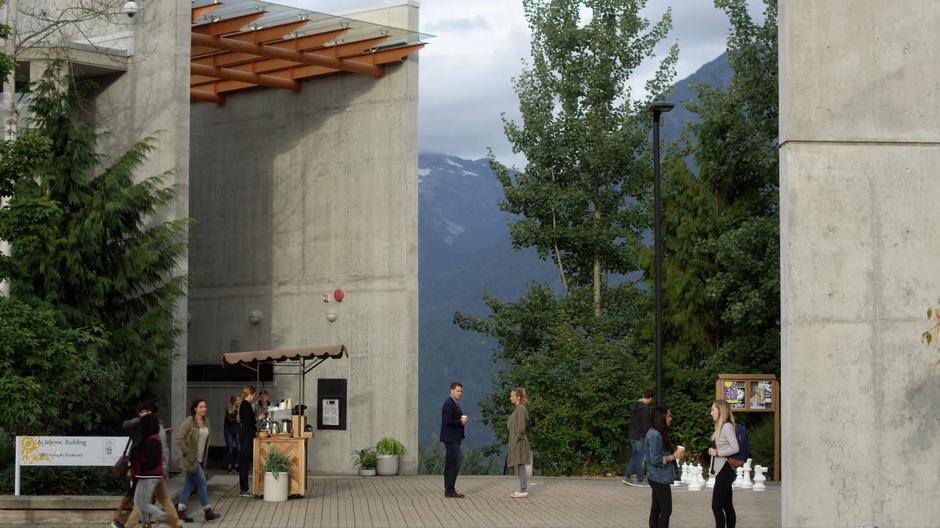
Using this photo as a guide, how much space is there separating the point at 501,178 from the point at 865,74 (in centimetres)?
2474

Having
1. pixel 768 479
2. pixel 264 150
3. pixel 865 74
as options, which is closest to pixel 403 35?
pixel 264 150

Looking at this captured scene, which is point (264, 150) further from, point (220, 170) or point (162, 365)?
point (162, 365)

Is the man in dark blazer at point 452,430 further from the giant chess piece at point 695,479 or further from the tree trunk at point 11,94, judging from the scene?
the tree trunk at point 11,94

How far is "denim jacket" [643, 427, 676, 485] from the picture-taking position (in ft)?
48.5

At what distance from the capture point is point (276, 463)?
20.9 m

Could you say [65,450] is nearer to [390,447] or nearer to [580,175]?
[390,447]

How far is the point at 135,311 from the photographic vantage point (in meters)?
25.0

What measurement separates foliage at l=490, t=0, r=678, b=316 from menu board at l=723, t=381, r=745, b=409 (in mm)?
9906

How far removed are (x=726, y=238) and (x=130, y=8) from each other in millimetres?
14235

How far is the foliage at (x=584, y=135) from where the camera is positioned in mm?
37250

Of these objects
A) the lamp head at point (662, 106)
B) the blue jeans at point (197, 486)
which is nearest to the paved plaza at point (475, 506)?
the blue jeans at point (197, 486)

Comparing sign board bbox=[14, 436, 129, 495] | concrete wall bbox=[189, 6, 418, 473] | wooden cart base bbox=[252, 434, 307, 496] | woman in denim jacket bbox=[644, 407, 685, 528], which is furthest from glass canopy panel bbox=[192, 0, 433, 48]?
woman in denim jacket bbox=[644, 407, 685, 528]

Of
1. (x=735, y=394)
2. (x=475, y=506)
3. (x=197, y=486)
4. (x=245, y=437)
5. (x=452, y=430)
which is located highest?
(x=735, y=394)

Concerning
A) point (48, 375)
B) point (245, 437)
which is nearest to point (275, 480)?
point (245, 437)
